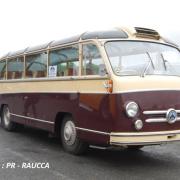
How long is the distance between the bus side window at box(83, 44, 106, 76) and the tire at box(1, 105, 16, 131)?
4.94 meters

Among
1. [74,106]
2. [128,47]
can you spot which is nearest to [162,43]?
[128,47]

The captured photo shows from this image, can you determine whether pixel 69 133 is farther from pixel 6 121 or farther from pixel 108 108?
pixel 6 121

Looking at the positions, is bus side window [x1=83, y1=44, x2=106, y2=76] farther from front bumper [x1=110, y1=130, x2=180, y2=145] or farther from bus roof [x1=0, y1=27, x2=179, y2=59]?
front bumper [x1=110, y1=130, x2=180, y2=145]

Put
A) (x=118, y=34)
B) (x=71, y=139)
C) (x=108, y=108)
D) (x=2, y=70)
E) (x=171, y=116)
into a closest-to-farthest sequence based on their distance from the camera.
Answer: (x=108, y=108), (x=171, y=116), (x=118, y=34), (x=71, y=139), (x=2, y=70)

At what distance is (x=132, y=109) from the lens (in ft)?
27.0

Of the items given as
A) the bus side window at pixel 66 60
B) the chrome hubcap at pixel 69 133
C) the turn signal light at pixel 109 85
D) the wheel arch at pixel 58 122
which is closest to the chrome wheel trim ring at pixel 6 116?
the bus side window at pixel 66 60

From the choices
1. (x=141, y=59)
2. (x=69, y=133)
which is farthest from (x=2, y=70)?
(x=141, y=59)

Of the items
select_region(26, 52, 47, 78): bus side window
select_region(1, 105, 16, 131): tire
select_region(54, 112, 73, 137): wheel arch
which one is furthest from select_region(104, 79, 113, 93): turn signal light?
select_region(1, 105, 16, 131): tire

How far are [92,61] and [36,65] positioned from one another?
2.94m

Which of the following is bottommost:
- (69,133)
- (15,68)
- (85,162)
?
(85,162)

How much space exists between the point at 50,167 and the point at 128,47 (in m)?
2.72

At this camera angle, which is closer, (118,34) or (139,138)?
(139,138)

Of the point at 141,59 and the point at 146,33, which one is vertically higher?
the point at 146,33

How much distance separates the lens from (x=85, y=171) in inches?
323
